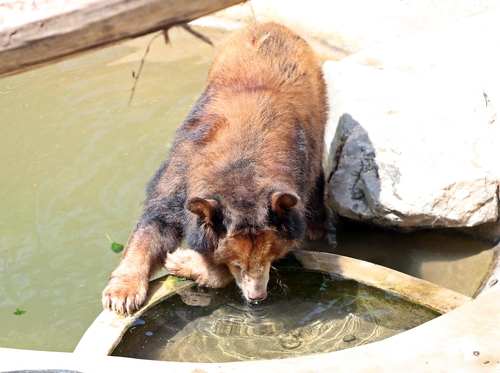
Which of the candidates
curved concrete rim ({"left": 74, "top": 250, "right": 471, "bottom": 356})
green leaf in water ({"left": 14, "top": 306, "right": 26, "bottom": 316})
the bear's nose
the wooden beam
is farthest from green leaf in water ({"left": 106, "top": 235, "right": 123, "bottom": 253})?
the wooden beam

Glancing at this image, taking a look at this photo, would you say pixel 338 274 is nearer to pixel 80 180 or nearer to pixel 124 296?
pixel 124 296

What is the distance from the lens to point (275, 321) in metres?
5.40

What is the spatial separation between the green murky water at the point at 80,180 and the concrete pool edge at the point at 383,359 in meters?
2.32

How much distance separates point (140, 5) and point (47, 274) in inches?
204

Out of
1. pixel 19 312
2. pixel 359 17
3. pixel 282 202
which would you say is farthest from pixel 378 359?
pixel 359 17

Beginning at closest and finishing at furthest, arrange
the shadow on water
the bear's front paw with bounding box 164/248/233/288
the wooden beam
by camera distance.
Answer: the wooden beam → the bear's front paw with bounding box 164/248/233/288 → the shadow on water

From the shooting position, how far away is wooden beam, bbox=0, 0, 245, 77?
2.41 meters

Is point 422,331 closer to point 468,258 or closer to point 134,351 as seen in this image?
point 134,351

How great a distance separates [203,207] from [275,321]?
1224mm

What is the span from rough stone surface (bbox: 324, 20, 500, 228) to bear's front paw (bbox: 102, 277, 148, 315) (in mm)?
2730

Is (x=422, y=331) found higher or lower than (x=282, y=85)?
lower

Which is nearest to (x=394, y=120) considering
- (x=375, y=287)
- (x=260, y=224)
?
(x=375, y=287)

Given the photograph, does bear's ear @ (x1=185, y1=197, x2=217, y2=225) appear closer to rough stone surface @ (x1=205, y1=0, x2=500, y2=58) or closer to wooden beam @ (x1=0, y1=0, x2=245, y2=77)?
wooden beam @ (x1=0, y1=0, x2=245, y2=77)

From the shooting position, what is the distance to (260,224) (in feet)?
16.4
